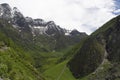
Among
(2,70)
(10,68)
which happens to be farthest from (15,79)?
(2,70)

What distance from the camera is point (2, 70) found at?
91.0 m

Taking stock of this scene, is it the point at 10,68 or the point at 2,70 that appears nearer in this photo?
the point at 2,70

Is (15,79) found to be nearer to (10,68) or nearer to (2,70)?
(10,68)

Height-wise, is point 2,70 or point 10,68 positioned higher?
point 2,70

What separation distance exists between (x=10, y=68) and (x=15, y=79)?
8.78 metres

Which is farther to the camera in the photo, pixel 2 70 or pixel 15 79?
pixel 15 79

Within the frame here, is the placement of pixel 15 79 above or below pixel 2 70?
below

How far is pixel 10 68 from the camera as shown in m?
146

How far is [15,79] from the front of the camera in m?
138

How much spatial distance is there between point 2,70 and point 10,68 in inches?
2166
